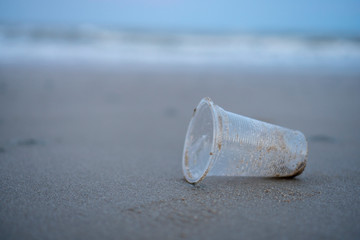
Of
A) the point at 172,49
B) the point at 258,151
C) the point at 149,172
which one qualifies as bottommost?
the point at 149,172

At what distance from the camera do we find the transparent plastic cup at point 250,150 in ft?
6.35

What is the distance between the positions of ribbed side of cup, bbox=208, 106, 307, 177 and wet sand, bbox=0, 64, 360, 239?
9 cm

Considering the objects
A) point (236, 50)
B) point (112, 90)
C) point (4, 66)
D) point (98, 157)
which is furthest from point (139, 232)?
point (236, 50)

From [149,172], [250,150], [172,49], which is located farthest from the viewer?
[172,49]

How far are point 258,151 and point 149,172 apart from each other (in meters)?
0.82

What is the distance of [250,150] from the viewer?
203 cm

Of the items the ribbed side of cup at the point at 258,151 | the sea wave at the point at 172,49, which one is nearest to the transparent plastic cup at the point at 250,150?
the ribbed side of cup at the point at 258,151

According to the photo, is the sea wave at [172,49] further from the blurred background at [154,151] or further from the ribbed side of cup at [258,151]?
the ribbed side of cup at [258,151]

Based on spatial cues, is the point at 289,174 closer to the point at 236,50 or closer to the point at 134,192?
the point at 134,192

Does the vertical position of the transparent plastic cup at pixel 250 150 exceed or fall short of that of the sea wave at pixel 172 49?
it falls short

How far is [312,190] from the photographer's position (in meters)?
1.95

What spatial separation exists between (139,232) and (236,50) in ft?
40.4

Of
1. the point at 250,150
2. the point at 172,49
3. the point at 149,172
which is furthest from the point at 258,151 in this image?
the point at 172,49

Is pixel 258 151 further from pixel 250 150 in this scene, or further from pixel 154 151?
pixel 154 151
